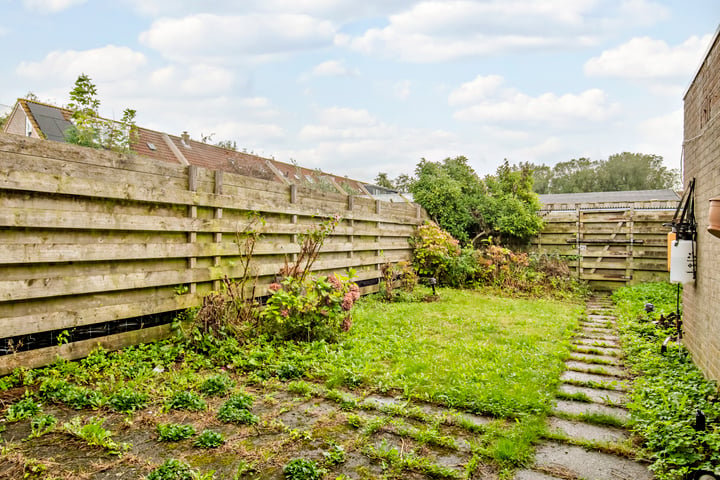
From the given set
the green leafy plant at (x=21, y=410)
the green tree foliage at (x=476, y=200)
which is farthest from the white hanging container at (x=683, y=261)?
the green tree foliage at (x=476, y=200)

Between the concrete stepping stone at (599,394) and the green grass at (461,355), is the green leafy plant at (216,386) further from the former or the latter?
the concrete stepping stone at (599,394)

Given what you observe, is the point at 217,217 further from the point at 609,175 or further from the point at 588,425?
the point at 609,175

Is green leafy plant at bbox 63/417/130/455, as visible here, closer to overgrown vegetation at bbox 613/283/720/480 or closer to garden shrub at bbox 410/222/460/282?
overgrown vegetation at bbox 613/283/720/480

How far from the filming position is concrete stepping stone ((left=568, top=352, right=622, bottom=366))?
14.4ft

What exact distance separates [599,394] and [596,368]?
866 mm

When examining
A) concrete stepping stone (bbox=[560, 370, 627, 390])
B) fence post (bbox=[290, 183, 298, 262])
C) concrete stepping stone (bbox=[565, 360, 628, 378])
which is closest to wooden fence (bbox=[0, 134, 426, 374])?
fence post (bbox=[290, 183, 298, 262])

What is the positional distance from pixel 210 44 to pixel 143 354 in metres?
6.01

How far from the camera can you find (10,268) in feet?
10.4

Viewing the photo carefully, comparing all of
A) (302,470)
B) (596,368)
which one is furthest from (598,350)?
(302,470)

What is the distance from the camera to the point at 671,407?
2.83 metres

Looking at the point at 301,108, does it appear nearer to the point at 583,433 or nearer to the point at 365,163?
the point at 365,163

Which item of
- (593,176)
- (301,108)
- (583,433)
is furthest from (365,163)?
(593,176)

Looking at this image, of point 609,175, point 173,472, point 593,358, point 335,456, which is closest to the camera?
point 173,472

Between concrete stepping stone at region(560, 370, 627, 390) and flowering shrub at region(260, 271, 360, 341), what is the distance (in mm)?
2439
